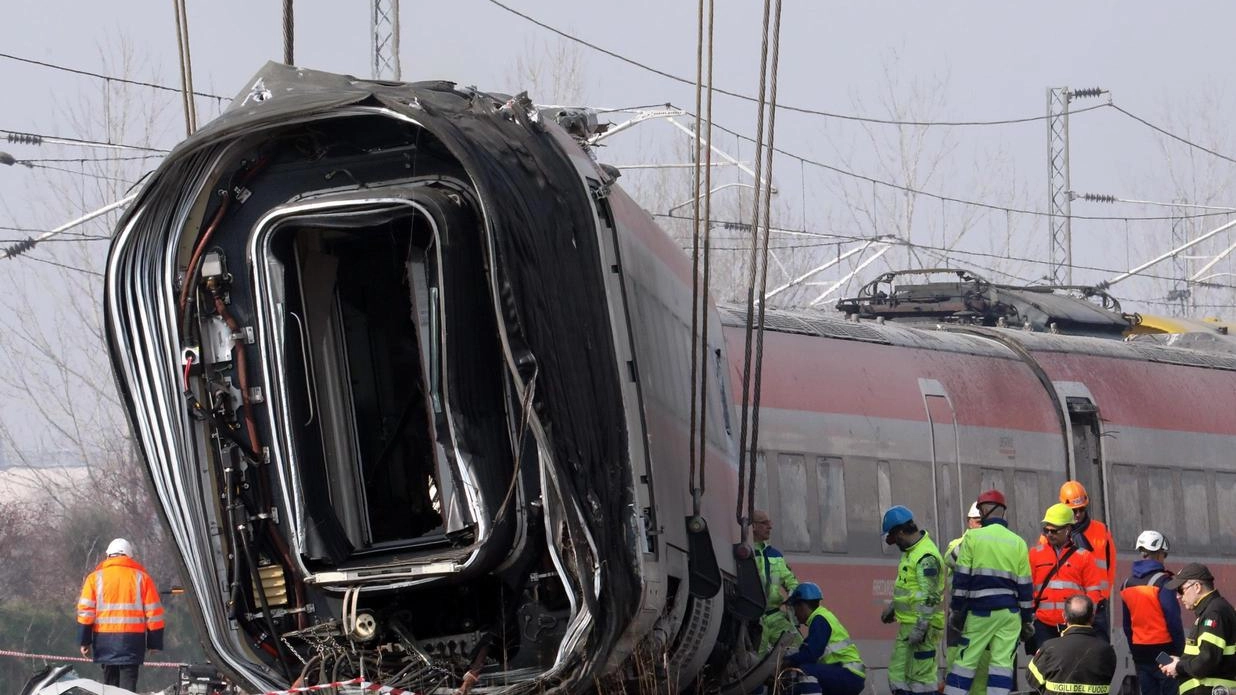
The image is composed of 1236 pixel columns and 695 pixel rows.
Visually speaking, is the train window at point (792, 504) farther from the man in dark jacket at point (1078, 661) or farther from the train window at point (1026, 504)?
the man in dark jacket at point (1078, 661)

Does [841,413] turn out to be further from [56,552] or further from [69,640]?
[56,552]

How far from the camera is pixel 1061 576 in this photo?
10.8 metres

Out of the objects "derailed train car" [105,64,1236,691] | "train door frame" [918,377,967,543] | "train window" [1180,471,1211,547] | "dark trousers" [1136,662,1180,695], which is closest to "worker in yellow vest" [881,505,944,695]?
"dark trousers" [1136,662,1180,695]

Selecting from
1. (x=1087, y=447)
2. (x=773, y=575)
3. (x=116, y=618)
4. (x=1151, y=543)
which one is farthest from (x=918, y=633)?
(x=116, y=618)

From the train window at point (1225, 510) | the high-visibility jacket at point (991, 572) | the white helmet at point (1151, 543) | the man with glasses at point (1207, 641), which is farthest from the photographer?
the train window at point (1225, 510)

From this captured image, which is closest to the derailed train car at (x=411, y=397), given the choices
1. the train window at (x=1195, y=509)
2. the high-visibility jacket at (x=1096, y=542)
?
the high-visibility jacket at (x=1096, y=542)

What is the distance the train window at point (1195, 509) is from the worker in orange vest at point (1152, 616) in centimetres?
494

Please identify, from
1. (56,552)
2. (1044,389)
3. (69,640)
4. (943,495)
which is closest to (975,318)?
(1044,389)

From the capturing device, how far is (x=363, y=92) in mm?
6141

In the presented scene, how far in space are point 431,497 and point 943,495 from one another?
7.18 metres

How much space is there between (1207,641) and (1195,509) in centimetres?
700

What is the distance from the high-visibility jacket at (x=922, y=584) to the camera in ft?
32.7

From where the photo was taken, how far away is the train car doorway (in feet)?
49.0

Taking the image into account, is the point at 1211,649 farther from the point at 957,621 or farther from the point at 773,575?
the point at 773,575
